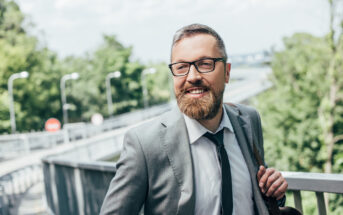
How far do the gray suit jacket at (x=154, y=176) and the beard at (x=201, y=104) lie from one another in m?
0.10

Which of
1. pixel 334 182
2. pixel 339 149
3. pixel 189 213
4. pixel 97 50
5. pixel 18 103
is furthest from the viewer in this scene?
pixel 97 50

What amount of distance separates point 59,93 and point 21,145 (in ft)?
100

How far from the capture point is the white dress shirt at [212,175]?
5.90 feet

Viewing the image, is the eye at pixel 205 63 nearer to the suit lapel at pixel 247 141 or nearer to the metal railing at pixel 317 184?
the suit lapel at pixel 247 141

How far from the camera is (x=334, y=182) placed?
7.17ft

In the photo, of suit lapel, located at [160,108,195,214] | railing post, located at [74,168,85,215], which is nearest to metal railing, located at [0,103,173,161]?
railing post, located at [74,168,85,215]

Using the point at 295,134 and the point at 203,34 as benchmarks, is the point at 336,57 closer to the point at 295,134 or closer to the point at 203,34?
Result: the point at 295,134

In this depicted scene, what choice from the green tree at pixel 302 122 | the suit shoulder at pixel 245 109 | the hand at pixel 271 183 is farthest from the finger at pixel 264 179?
the green tree at pixel 302 122

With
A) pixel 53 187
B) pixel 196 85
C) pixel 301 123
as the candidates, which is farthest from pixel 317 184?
pixel 301 123

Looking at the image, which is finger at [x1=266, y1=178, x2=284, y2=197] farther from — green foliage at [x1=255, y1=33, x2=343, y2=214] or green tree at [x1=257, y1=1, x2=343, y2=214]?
green foliage at [x1=255, y1=33, x2=343, y2=214]

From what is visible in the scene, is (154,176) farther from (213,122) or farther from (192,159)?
(213,122)

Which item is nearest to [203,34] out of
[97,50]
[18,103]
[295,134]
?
[295,134]

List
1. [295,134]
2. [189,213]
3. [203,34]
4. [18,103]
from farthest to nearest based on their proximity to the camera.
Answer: [18,103] → [295,134] → [203,34] → [189,213]

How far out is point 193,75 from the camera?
5.95ft
